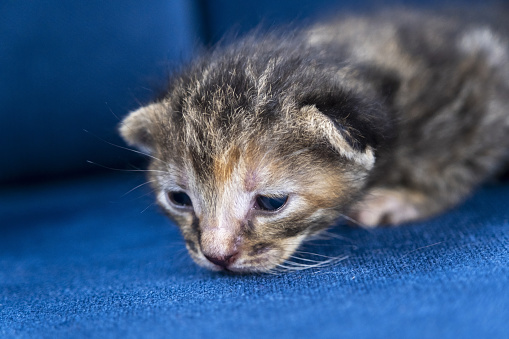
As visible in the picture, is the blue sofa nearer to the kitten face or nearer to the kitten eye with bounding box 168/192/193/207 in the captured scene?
the kitten face

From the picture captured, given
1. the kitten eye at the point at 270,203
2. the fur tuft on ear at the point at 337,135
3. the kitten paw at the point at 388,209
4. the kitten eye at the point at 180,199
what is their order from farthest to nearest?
the kitten paw at the point at 388,209 → the kitten eye at the point at 180,199 → the kitten eye at the point at 270,203 → the fur tuft on ear at the point at 337,135

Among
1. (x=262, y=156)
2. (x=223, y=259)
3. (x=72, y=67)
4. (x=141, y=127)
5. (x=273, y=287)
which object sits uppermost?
(x=72, y=67)

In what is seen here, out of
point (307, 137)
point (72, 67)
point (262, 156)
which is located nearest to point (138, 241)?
point (262, 156)

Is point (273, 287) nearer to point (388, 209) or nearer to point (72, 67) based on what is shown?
point (388, 209)

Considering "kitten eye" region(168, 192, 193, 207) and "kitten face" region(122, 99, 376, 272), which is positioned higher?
"kitten eye" region(168, 192, 193, 207)

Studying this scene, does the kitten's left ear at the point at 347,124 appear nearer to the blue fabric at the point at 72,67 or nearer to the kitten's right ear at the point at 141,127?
the kitten's right ear at the point at 141,127

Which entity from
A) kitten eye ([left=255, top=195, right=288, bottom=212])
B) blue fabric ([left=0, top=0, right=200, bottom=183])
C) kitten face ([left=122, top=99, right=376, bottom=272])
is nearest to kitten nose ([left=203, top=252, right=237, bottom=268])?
kitten face ([left=122, top=99, right=376, bottom=272])

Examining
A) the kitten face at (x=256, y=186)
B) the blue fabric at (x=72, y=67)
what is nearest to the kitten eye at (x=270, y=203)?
the kitten face at (x=256, y=186)

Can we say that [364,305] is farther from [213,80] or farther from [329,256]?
[213,80]
